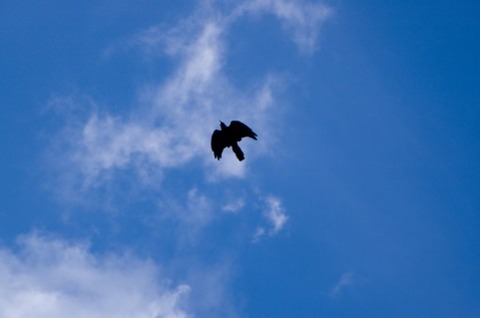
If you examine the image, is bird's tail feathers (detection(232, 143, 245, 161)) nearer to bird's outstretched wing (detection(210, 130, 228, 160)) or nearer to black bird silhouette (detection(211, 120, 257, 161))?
black bird silhouette (detection(211, 120, 257, 161))

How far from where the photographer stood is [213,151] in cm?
1741

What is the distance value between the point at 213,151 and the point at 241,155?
112 centimetres

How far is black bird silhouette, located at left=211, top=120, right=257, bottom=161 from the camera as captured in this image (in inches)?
663

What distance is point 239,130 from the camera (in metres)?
17.0

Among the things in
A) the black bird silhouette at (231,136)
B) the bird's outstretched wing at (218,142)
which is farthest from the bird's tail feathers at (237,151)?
the bird's outstretched wing at (218,142)

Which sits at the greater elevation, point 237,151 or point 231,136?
point 231,136

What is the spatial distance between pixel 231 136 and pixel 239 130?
419mm

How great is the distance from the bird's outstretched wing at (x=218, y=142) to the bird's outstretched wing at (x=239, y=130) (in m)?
0.42

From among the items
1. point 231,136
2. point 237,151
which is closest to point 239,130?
point 231,136

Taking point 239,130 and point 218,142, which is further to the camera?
point 218,142

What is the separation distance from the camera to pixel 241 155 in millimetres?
17172

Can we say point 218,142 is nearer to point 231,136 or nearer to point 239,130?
point 231,136

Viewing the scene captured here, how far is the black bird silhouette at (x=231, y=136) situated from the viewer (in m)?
16.8

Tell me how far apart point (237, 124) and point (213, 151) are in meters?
1.47
